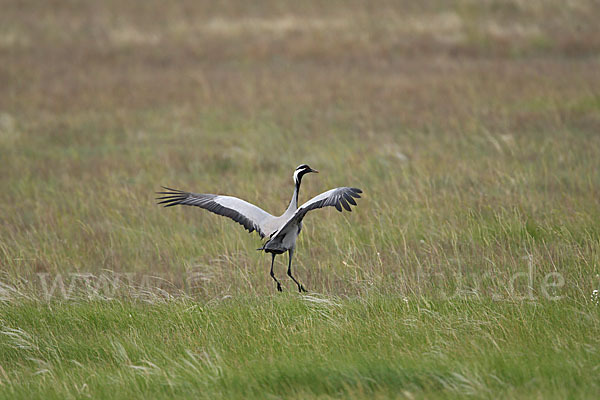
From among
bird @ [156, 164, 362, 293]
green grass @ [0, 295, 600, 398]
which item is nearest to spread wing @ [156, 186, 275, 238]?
bird @ [156, 164, 362, 293]

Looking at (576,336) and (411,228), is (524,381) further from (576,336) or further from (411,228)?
(411,228)

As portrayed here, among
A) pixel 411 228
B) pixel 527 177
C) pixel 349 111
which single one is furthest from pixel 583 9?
pixel 411 228

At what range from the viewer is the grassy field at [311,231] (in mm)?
4375

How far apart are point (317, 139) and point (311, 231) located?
514 cm

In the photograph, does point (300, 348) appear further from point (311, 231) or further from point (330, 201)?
point (311, 231)

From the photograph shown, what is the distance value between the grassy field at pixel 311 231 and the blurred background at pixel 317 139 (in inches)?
1.9

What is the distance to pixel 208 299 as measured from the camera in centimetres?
585

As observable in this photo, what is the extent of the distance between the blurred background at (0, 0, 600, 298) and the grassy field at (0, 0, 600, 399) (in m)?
0.05

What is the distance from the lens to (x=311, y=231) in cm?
725

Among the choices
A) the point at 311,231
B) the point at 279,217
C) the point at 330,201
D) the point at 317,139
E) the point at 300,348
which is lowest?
the point at 300,348

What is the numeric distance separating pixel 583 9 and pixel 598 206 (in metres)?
18.0

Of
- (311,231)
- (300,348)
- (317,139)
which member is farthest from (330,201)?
(317,139)

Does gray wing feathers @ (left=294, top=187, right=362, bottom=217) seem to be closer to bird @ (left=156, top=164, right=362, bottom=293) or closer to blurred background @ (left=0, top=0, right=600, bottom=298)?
bird @ (left=156, top=164, right=362, bottom=293)

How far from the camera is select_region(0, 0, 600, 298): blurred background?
653 centimetres
